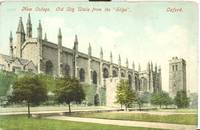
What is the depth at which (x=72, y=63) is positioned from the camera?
2.25m

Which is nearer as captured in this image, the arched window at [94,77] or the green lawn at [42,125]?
the green lawn at [42,125]

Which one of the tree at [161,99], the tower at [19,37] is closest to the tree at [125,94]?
the tree at [161,99]

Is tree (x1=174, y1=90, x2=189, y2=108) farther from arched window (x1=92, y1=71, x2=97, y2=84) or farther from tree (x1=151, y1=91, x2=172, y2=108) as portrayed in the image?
arched window (x1=92, y1=71, x2=97, y2=84)

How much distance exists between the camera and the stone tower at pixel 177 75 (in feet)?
7.15

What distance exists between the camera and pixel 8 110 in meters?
2.17

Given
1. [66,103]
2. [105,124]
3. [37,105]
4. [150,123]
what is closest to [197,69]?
[150,123]

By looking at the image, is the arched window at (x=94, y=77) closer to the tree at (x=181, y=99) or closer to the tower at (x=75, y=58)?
the tower at (x=75, y=58)

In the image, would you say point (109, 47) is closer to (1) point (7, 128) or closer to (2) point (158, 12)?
(2) point (158, 12)

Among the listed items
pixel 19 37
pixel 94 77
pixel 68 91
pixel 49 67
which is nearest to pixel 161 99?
pixel 94 77

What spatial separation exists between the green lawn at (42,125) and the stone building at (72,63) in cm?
23

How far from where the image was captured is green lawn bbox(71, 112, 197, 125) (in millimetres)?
2182

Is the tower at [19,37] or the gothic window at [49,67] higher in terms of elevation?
the tower at [19,37]

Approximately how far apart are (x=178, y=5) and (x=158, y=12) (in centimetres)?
11

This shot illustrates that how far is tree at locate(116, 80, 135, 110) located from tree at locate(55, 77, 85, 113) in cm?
19
